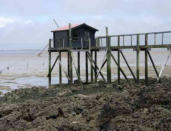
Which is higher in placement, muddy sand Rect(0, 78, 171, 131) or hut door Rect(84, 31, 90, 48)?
hut door Rect(84, 31, 90, 48)

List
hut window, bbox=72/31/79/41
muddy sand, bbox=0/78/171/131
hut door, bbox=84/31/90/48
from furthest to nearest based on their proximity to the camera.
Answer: hut window, bbox=72/31/79/41 < hut door, bbox=84/31/90/48 < muddy sand, bbox=0/78/171/131

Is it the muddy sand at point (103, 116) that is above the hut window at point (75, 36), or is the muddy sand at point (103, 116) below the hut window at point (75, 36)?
below

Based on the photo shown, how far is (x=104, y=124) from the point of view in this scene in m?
9.02

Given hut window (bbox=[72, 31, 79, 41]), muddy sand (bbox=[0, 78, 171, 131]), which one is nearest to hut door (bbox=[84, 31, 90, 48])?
hut window (bbox=[72, 31, 79, 41])

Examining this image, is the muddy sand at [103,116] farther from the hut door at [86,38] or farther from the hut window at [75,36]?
the hut window at [75,36]

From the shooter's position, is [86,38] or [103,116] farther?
[86,38]

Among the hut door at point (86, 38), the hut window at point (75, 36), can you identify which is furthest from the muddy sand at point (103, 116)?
the hut window at point (75, 36)

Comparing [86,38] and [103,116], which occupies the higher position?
[86,38]

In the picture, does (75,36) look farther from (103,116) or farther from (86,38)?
(103,116)

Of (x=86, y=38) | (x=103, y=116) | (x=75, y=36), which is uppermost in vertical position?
(x=75, y=36)

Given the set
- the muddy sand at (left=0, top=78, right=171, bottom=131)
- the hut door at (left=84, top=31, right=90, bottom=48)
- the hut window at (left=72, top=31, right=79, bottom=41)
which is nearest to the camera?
the muddy sand at (left=0, top=78, right=171, bottom=131)

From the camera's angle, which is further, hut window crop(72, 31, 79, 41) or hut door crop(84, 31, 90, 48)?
hut window crop(72, 31, 79, 41)

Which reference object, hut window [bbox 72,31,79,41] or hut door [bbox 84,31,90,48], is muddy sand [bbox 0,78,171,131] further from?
hut window [bbox 72,31,79,41]

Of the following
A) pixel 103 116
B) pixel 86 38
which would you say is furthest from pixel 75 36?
pixel 103 116
